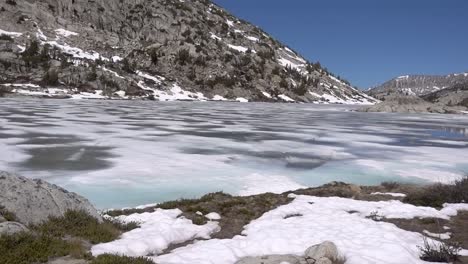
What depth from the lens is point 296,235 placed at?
858 cm

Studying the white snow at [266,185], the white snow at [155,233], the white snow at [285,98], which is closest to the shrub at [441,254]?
the white snow at [155,233]

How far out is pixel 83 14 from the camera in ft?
328

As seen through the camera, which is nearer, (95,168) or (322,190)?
(322,190)

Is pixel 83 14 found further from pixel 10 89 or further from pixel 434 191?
pixel 434 191

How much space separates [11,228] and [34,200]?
1.01m

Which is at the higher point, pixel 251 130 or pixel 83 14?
pixel 83 14

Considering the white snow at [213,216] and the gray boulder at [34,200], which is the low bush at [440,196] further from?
the gray boulder at [34,200]

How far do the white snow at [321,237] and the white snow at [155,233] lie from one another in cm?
50


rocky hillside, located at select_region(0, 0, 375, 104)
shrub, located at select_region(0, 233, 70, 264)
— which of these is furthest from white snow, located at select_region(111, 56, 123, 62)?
shrub, located at select_region(0, 233, 70, 264)

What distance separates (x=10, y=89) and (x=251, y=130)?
138ft

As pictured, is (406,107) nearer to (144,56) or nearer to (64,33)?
(144,56)

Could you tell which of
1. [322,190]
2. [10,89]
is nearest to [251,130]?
[322,190]

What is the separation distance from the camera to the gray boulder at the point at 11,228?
664 cm

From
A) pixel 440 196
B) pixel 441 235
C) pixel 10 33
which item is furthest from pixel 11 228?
pixel 10 33
